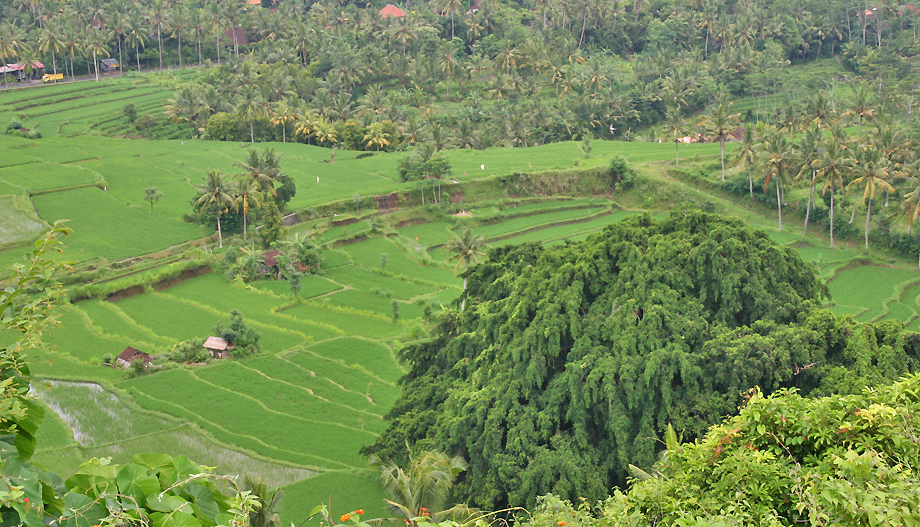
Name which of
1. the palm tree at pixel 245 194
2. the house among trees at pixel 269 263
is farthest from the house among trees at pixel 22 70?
the house among trees at pixel 269 263

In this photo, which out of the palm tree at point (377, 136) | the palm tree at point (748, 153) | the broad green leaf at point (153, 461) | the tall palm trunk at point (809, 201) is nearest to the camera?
the broad green leaf at point (153, 461)

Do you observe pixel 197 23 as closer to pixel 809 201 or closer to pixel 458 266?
pixel 458 266

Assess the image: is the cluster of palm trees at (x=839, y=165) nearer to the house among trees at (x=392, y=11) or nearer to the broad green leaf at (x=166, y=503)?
the broad green leaf at (x=166, y=503)

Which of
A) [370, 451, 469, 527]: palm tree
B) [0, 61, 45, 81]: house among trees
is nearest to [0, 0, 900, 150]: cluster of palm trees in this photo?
[0, 61, 45, 81]: house among trees

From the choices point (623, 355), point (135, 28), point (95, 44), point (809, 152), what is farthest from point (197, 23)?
point (623, 355)

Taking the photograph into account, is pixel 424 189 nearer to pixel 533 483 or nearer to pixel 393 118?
pixel 393 118

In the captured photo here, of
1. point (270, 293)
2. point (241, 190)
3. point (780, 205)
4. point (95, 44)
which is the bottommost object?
point (270, 293)

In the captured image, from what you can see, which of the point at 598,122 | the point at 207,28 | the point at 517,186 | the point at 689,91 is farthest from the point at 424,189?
the point at 207,28

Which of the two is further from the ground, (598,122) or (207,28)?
(207,28)
